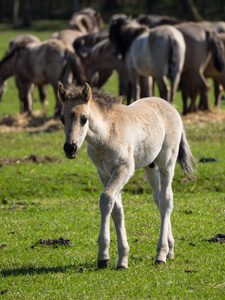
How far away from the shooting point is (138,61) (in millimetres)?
19094

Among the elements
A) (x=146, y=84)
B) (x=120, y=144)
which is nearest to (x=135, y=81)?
(x=146, y=84)

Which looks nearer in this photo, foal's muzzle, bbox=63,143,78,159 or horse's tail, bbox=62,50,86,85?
foal's muzzle, bbox=63,143,78,159

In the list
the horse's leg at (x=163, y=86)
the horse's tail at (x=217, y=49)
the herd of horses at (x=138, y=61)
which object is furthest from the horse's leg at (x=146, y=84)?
the horse's tail at (x=217, y=49)

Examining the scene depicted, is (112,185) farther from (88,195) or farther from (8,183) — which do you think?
(8,183)

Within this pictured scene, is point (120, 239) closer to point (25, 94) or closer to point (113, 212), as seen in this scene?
point (113, 212)

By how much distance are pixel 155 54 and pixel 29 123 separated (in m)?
4.61

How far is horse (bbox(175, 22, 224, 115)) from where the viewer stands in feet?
63.9

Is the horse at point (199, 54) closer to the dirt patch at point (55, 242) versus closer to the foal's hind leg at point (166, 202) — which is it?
the dirt patch at point (55, 242)

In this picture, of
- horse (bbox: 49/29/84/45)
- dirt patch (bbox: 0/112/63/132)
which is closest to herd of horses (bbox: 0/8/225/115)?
dirt patch (bbox: 0/112/63/132)

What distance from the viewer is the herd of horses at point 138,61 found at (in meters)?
18.4

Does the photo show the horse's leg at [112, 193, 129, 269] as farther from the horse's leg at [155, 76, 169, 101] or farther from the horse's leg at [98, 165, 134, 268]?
the horse's leg at [155, 76, 169, 101]

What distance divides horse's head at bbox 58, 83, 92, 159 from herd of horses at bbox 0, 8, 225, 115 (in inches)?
458

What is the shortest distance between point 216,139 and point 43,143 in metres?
4.49

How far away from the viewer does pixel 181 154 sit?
762 cm
